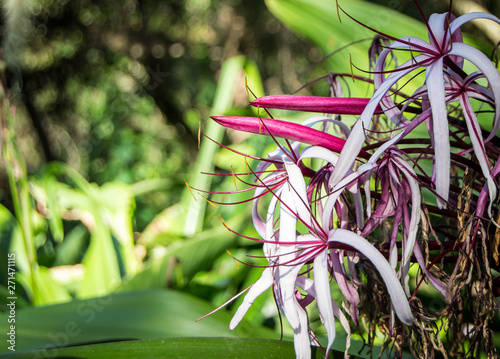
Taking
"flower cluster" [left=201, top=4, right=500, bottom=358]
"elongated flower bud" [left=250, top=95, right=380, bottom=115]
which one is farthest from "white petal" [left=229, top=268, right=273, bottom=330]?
"elongated flower bud" [left=250, top=95, right=380, bottom=115]

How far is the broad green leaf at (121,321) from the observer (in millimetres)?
354

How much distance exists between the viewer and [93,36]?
2.76 meters

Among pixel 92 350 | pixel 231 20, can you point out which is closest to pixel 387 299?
pixel 92 350

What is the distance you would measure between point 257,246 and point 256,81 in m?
0.44

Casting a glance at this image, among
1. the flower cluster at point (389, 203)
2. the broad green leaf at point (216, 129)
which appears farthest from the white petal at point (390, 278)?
the broad green leaf at point (216, 129)

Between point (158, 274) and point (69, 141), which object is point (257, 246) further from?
point (69, 141)

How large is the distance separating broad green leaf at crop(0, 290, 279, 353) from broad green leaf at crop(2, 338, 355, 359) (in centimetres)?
4

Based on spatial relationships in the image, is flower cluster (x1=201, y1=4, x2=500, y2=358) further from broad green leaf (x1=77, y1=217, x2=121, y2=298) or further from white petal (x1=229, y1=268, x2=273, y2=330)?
broad green leaf (x1=77, y1=217, x2=121, y2=298)

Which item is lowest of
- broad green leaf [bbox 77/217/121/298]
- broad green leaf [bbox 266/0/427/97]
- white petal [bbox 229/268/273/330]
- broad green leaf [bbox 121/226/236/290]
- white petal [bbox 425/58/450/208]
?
broad green leaf [bbox 77/217/121/298]

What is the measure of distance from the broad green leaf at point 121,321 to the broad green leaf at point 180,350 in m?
0.04

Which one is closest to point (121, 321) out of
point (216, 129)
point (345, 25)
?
point (345, 25)

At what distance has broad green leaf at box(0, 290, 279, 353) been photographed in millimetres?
354

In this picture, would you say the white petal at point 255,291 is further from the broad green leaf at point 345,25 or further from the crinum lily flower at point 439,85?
the broad green leaf at point 345,25

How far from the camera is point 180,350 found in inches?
11.6
